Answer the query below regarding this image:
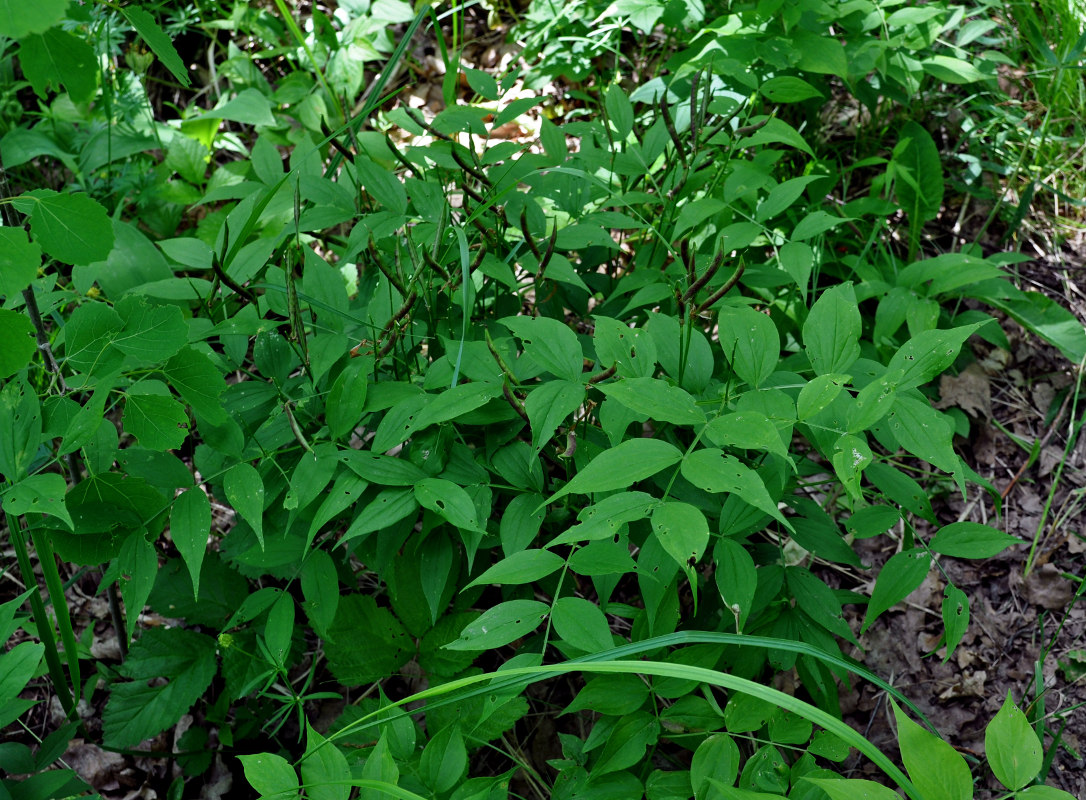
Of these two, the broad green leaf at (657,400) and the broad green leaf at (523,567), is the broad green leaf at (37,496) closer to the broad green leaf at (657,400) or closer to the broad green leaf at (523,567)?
the broad green leaf at (523,567)

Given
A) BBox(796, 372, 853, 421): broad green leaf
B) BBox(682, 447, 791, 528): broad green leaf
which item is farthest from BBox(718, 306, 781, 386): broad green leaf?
BBox(682, 447, 791, 528): broad green leaf

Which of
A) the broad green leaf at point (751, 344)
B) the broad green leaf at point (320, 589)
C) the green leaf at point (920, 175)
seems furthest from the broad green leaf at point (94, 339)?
the green leaf at point (920, 175)

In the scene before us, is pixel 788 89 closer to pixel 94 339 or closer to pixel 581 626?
pixel 581 626

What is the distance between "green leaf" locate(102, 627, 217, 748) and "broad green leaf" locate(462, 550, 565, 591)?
0.77 m

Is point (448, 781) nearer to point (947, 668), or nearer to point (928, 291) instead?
point (947, 668)

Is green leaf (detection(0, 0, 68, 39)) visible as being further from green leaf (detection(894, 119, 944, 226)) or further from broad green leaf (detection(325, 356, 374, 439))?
green leaf (detection(894, 119, 944, 226))

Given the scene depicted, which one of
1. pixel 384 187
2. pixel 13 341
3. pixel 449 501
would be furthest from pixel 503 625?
pixel 384 187

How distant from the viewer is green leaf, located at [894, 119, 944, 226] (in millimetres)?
2477

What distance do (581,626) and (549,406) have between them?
0.34 meters

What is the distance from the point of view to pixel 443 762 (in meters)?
1.29

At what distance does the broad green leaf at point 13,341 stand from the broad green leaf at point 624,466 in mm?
747

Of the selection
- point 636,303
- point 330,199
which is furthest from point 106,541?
point 636,303

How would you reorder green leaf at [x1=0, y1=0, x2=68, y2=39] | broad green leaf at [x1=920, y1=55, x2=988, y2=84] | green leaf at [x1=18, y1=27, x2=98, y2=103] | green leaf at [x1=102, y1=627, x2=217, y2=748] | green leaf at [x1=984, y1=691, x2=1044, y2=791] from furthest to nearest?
broad green leaf at [x1=920, y1=55, x2=988, y2=84] → green leaf at [x1=102, y1=627, x2=217, y2=748] → green leaf at [x1=18, y1=27, x2=98, y2=103] → green leaf at [x1=984, y1=691, x2=1044, y2=791] → green leaf at [x1=0, y1=0, x2=68, y2=39]

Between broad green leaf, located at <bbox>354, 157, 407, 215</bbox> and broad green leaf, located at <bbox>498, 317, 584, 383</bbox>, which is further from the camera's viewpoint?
broad green leaf, located at <bbox>354, 157, 407, 215</bbox>
